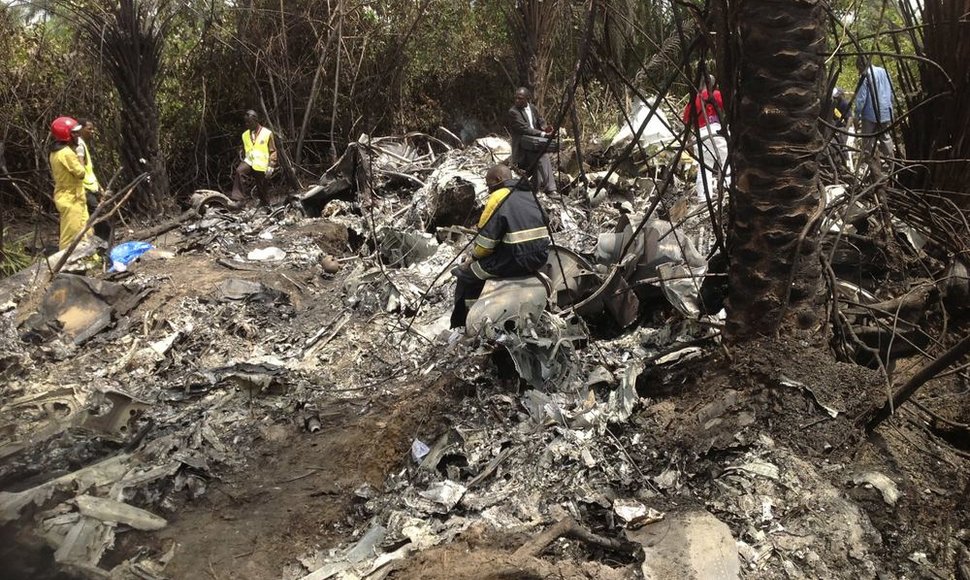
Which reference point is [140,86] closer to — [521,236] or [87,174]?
[87,174]

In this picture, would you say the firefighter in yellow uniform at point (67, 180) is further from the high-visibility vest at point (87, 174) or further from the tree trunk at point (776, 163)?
the tree trunk at point (776, 163)

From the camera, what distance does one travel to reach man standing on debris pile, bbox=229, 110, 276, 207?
9438mm

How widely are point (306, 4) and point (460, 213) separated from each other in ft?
17.2

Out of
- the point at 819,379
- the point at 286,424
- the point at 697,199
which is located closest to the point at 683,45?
the point at 819,379

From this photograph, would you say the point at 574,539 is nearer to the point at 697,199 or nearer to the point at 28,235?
the point at 697,199

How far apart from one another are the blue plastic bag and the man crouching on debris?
396 centimetres

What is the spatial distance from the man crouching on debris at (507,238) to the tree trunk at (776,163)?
174cm

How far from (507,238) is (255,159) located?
5.85 meters

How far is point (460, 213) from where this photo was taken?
26.5 feet

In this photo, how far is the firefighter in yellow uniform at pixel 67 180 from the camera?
719cm

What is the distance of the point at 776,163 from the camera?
305 centimetres

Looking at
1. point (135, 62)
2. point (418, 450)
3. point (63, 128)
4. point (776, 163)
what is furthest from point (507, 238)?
point (135, 62)

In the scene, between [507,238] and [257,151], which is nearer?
[507,238]

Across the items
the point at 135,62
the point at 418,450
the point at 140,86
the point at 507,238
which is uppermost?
the point at 135,62
